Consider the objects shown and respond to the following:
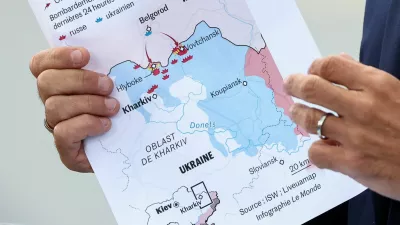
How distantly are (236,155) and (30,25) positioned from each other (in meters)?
1.37

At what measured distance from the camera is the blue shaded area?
750mm

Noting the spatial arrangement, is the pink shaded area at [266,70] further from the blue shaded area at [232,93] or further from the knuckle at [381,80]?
the knuckle at [381,80]

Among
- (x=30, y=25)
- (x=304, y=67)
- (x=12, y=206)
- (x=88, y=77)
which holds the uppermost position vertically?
(x=30, y=25)

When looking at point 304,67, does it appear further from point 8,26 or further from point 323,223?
point 8,26

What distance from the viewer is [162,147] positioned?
2.48 feet

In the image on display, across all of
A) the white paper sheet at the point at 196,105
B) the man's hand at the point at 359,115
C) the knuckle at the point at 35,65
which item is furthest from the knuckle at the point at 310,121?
the knuckle at the point at 35,65

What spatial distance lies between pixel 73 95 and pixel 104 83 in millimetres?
58

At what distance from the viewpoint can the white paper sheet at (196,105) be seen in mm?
748

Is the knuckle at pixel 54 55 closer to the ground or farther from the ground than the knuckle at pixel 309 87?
farther from the ground

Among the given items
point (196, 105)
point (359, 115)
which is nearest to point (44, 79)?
point (196, 105)

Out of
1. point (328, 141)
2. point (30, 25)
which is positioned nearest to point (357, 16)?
point (328, 141)

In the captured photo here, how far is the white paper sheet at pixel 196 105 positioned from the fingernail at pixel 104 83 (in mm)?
14

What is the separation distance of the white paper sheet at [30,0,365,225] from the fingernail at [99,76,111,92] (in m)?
0.01

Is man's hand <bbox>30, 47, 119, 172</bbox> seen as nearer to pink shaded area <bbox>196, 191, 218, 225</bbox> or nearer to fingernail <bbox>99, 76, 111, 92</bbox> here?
fingernail <bbox>99, 76, 111, 92</bbox>
